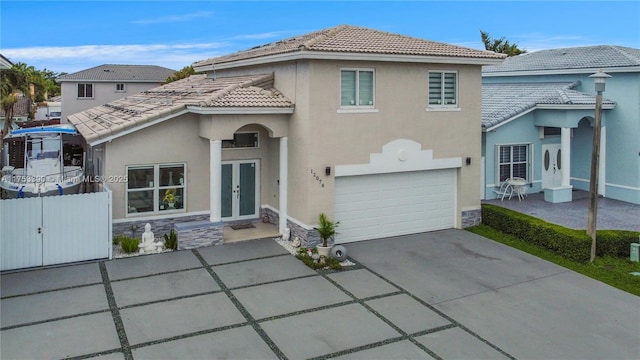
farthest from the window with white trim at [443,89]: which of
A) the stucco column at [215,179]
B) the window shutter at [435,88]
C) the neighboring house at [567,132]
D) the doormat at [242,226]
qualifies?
the doormat at [242,226]

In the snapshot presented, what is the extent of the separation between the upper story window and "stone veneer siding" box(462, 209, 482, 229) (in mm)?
39786

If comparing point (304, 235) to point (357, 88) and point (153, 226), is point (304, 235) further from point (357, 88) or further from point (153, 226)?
point (153, 226)

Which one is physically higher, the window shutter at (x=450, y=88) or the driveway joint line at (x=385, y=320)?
the window shutter at (x=450, y=88)

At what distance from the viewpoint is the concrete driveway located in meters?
9.53

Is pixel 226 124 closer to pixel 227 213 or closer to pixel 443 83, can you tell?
pixel 227 213

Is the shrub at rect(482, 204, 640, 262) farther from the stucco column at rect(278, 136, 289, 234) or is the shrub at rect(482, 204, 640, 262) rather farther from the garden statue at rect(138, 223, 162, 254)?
the garden statue at rect(138, 223, 162, 254)

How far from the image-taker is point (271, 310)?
36.6ft

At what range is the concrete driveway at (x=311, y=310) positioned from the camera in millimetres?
9531

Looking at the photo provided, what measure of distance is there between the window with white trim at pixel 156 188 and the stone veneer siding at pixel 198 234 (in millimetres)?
1072

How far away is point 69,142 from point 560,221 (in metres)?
19.1

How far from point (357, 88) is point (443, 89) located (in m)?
3.32

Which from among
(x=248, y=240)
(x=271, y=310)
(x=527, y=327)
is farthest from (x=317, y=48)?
(x=527, y=327)

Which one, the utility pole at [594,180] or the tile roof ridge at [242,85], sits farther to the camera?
the tile roof ridge at [242,85]

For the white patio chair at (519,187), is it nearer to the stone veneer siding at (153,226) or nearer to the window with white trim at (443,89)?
the window with white trim at (443,89)
